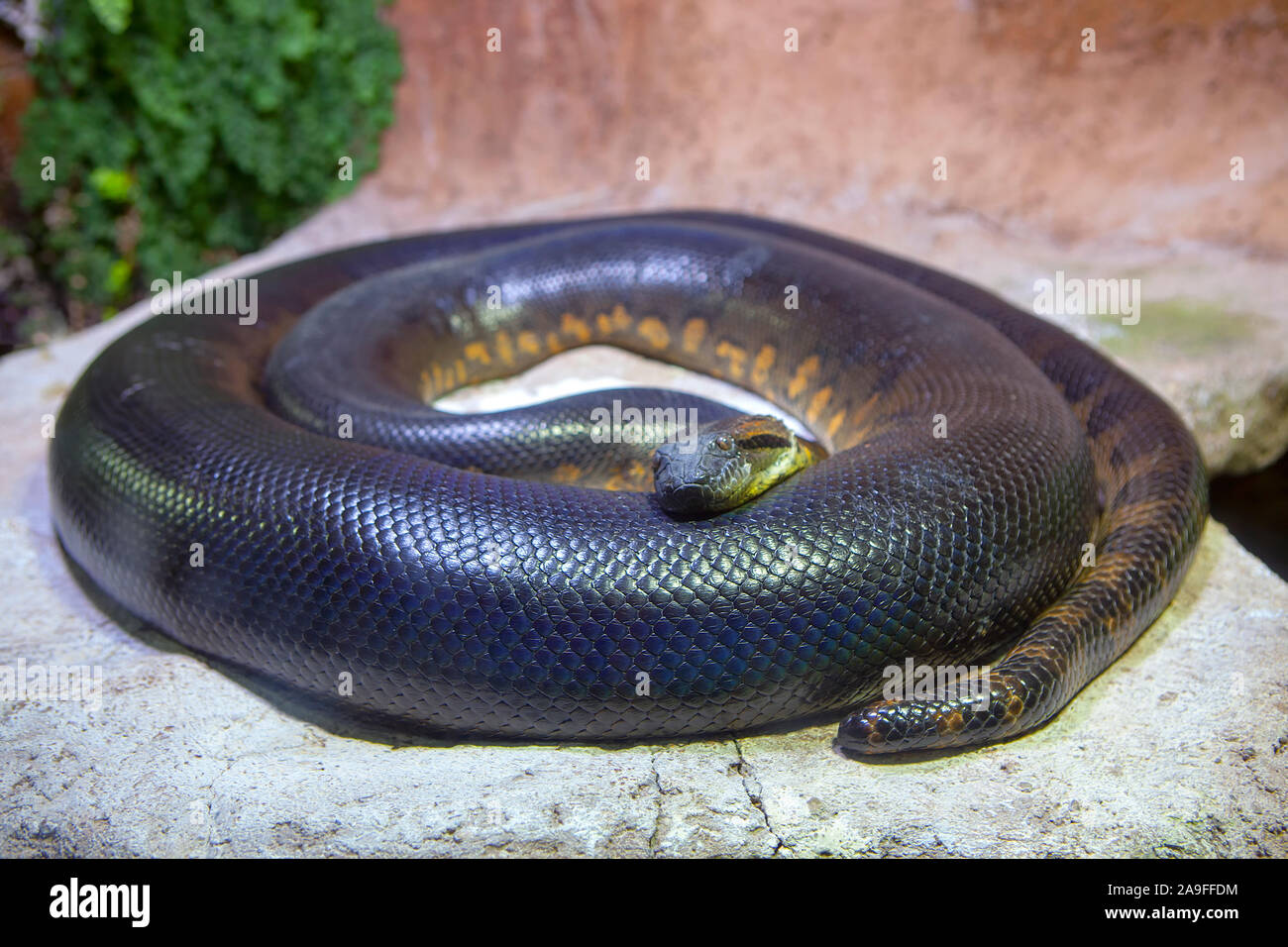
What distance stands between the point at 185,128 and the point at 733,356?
4951 mm

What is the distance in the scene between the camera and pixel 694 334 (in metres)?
5.79

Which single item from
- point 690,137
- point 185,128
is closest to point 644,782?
point 690,137

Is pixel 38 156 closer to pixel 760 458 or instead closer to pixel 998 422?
pixel 760 458

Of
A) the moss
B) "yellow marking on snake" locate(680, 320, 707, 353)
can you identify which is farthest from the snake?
"yellow marking on snake" locate(680, 320, 707, 353)

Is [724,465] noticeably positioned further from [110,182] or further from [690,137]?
[110,182]

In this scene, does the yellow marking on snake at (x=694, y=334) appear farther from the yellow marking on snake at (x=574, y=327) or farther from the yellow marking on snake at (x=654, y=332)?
the yellow marking on snake at (x=574, y=327)

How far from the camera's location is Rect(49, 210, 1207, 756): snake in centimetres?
302

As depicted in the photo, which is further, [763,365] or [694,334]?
[694,334]

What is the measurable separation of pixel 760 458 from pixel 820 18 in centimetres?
Result: 517

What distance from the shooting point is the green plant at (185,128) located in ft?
24.3

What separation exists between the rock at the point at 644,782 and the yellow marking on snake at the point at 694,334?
2.97 meters

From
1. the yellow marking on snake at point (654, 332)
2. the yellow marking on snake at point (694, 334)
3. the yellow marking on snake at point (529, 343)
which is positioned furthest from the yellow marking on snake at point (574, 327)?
the yellow marking on snake at point (694, 334)

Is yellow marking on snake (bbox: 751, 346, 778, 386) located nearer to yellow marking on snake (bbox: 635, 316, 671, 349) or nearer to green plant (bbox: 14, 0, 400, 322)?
yellow marking on snake (bbox: 635, 316, 671, 349)

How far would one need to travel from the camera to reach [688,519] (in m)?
3.26
